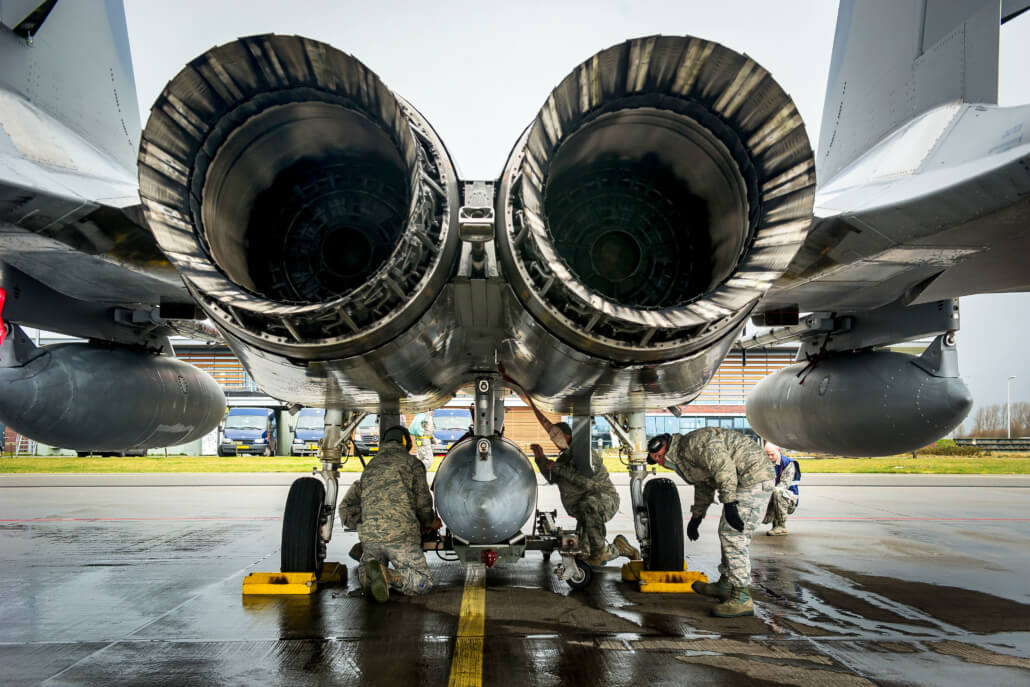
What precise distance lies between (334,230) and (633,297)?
4.85 ft

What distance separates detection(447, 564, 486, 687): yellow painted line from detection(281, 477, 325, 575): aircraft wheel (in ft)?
3.72

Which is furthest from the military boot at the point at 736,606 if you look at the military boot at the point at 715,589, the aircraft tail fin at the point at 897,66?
the aircraft tail fin at the point at 897,66

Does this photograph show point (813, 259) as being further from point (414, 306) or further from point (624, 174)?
point (414, 306)

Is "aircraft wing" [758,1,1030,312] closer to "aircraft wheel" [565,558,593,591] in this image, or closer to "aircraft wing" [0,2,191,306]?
"aircraft wheel" [565,558,593,591]

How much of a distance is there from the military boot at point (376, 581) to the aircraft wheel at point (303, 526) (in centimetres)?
59

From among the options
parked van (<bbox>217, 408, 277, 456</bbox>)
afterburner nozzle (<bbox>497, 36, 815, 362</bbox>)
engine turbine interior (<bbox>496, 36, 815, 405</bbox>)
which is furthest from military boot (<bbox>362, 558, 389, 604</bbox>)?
parked van (<bbox>217, 408, 277, 456</bbox>)

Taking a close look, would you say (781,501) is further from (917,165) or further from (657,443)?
(917,165)

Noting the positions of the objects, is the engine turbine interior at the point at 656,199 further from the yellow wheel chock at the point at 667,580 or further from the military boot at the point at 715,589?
the yellow wheel chock at the point at 667,580

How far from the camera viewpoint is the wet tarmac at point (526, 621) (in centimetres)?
318

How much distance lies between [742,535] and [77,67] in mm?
4593

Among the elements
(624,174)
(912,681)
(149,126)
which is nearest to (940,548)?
(912,681)

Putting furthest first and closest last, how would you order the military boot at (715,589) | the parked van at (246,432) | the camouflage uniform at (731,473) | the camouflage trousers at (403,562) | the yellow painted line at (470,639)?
the parked van at (246,432), the camouflage trousers at (403,562), the military boot at (715,589), the camouflage uniform at (731,473), the yellow painted line at (470,639)

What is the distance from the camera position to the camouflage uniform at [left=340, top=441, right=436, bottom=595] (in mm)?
4719

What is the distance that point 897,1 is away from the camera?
3898mm
